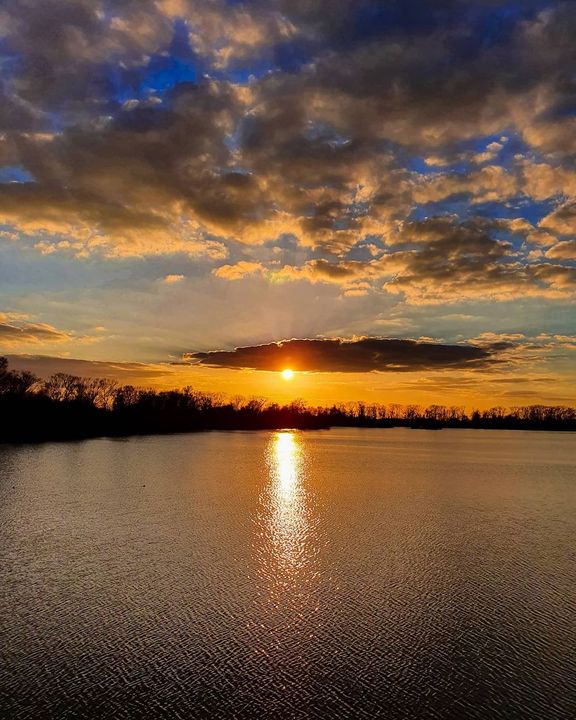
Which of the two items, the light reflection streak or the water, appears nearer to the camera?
the water

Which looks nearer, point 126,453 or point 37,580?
point 37,580

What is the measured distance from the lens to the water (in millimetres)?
7484

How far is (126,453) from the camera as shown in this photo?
47594mm

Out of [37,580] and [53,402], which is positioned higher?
[53,402]

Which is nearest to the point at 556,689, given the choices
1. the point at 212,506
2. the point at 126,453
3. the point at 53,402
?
the point at 212,506

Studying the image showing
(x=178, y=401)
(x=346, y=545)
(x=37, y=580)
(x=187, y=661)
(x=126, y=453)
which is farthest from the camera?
(x=178, y=401)

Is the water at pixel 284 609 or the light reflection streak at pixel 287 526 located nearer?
the water at pixel 284 609

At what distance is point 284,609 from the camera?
1080 cm

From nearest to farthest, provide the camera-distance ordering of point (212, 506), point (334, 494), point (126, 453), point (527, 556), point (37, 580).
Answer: point (37, 580), point (527, 556), point (212, 506), point (334, 494), point (126, 453)

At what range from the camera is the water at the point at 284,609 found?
748 cm

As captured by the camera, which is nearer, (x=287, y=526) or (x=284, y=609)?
(x=284, y=609)

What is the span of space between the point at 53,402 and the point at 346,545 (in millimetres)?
78951

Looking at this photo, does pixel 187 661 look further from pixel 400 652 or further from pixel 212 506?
pixel 212 506

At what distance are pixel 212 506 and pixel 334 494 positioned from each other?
709 centimetres
